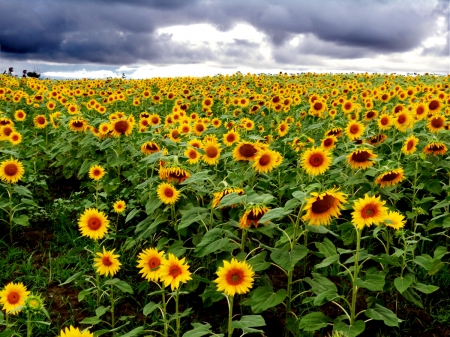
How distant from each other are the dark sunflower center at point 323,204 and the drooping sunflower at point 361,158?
119 cm

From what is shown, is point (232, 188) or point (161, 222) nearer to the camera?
point (232, 188)

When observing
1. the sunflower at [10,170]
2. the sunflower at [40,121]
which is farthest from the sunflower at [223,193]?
the sunflower at [40,121]

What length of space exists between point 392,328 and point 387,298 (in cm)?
40

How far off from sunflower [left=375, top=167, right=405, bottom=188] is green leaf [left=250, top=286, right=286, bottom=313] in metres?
1.28

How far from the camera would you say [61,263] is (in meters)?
4.13

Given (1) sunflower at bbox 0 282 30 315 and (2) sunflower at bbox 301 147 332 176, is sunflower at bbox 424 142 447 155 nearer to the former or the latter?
(2) sunflower at bbox 301 147 332 176

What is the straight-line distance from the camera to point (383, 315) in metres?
2.74

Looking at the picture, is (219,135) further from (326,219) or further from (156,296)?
(326,219)

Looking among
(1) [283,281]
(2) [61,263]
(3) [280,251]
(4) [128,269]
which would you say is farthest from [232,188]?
(2) [61,263]

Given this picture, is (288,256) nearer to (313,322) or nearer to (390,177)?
(313,322)

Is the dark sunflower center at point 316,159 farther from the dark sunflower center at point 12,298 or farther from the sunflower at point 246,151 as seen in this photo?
the dark sunflower center at point 12,298

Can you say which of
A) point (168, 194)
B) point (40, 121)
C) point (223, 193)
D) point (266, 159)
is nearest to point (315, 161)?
point (266, 159)

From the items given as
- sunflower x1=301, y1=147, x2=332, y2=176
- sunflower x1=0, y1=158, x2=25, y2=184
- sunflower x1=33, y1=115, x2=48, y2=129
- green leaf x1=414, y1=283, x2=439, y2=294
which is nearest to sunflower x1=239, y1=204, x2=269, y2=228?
sunflower x1=301, y1=147, x2=332, y2=176

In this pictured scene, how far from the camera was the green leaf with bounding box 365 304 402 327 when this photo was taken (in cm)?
267
